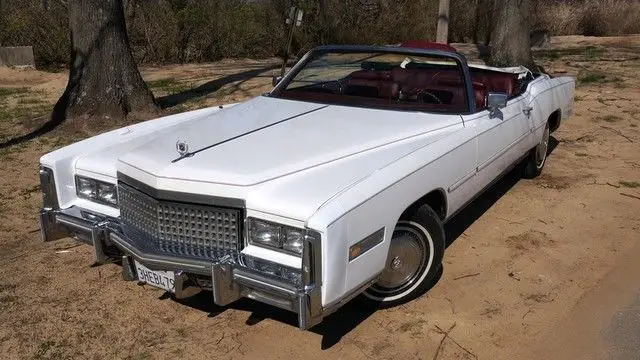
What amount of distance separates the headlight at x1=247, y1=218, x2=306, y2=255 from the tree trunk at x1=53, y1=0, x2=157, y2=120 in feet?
19.4

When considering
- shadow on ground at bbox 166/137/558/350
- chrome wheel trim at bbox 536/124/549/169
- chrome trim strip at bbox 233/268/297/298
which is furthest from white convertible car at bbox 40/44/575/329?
chrome wheel trim at bbox 536/124/549/169

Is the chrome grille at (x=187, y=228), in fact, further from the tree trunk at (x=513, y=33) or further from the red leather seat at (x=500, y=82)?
the tree trunk at (x=513, y=33)

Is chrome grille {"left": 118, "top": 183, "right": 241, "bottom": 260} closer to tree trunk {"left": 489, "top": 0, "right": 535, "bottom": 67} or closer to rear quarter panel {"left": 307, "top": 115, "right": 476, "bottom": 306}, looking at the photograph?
rear quarter panel {"left": 307, "top": 115, "right": 476, "bottom": 306}

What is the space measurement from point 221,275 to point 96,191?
131 centimetres

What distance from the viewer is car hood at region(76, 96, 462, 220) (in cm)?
298

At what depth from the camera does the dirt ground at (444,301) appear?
324 centimetres

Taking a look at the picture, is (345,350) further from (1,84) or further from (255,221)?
(1,84)

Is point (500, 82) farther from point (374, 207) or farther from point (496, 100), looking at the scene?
point (374, 207)

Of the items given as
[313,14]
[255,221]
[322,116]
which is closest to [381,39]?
[313,14]

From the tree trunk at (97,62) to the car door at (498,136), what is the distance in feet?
17.8

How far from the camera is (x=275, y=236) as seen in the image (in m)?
2.90

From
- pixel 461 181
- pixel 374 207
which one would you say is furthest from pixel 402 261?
pixel 461 181

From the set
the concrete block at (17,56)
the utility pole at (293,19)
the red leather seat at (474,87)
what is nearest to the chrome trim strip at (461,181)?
the red leather seat at (474,87)

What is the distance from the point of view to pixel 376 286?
3.51 metres
